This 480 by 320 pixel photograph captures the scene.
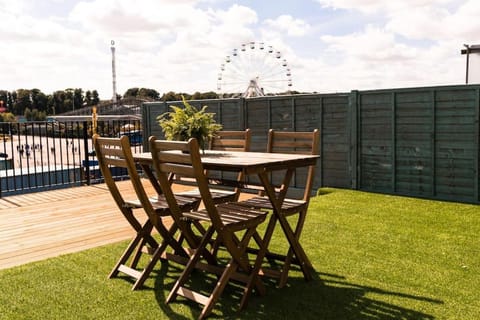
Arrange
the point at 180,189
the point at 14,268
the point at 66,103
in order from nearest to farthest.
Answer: the point at 14,268, the point at 180,189, the point at 66,103

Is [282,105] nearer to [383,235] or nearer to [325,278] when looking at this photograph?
[383,235]

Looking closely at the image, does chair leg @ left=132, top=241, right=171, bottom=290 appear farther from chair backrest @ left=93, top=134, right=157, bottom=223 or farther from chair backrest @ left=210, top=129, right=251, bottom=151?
chair backrest @ left=210, top=129, right=251, bottom=151

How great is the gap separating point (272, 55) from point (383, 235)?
1759 centimetres

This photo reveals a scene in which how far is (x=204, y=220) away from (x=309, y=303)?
82cm

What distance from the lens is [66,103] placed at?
9194 centimetres

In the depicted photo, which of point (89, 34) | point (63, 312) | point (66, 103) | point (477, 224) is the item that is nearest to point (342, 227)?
point (477, 224)

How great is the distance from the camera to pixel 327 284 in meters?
3.05

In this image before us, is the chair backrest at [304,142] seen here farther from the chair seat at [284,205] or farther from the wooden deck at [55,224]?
the wooden deck at [55,224]

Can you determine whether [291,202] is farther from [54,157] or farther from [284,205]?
[54,157]

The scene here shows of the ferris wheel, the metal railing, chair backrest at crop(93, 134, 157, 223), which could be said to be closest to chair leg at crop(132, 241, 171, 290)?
chair backrest at crop(93, 134, 157, 223)

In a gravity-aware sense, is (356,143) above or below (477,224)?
above

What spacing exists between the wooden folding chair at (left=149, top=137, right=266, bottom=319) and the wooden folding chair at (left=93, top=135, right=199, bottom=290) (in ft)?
0.63

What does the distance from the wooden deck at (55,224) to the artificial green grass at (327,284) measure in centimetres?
40

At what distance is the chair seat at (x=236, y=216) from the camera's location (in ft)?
9.04
